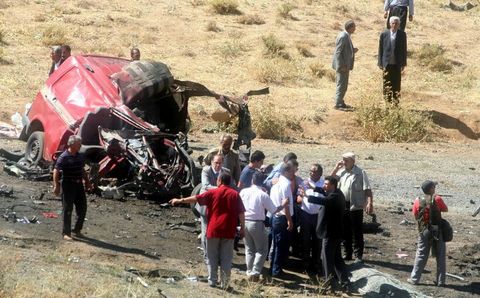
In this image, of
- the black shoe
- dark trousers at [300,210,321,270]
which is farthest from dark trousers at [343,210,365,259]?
the black shoe

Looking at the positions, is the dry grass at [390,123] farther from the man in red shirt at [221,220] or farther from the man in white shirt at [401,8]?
the man in red shirt at [221,220]

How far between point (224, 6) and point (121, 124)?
16.9 metres

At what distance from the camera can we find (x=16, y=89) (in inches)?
982

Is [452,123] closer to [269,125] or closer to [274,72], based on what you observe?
[269,125]

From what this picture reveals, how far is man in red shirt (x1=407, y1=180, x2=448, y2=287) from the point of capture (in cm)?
1402

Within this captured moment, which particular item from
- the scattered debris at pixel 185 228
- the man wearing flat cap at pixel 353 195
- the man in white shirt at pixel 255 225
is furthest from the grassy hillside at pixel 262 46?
the man in white shirt at pixel 255 225

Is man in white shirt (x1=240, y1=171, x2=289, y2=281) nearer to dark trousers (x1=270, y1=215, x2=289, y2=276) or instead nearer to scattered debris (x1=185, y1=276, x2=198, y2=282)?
dark trousers (x1=270, y1=215, x2=289, y2=276)

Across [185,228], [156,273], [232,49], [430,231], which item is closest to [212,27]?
[232,49]

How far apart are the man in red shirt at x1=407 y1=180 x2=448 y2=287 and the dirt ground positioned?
293mm

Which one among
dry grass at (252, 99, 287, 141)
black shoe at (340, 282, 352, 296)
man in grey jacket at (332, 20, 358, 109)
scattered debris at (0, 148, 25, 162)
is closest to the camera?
black shoe at (340, 282, 352, 296)

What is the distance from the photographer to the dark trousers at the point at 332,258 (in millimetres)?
13727

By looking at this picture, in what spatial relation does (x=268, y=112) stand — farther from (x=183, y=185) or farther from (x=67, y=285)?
(x=67, y=285)

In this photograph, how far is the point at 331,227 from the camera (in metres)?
13.7

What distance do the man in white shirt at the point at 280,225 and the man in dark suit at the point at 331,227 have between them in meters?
0.37
